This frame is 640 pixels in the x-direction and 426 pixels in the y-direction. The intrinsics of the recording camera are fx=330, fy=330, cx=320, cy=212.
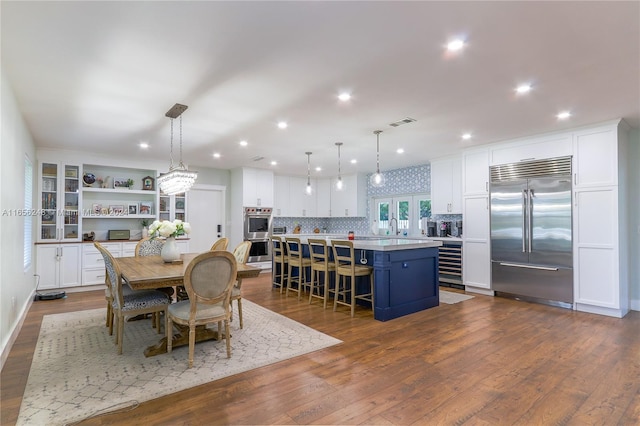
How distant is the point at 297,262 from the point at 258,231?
2740mm

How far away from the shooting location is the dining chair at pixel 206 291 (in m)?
2.81

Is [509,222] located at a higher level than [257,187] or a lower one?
lower

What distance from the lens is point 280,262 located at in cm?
595

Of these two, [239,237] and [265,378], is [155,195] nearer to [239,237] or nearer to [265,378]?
[239,237]

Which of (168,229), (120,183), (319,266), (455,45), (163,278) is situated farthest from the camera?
(120,183)

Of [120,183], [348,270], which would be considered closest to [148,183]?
[120,183]

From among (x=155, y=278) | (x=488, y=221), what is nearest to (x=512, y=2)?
(x=155, y=278)

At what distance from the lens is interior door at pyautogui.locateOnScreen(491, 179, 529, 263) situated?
5116mm

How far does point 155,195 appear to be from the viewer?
22.7 ft

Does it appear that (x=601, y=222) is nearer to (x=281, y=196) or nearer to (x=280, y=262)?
(x=280, y=262)

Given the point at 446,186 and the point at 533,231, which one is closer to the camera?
the point at 533,231

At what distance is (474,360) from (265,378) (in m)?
1.86

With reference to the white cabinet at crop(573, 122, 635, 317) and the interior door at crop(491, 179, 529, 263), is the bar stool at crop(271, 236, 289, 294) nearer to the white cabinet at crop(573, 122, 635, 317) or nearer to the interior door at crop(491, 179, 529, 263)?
the interior door at crop(491, 179, 529, 263)

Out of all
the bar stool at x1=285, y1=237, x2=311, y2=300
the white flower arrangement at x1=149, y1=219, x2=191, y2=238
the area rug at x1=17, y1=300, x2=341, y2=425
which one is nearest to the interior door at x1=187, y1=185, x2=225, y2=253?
the bar stool at x1=285, y1=237, x2=311, y2=300
